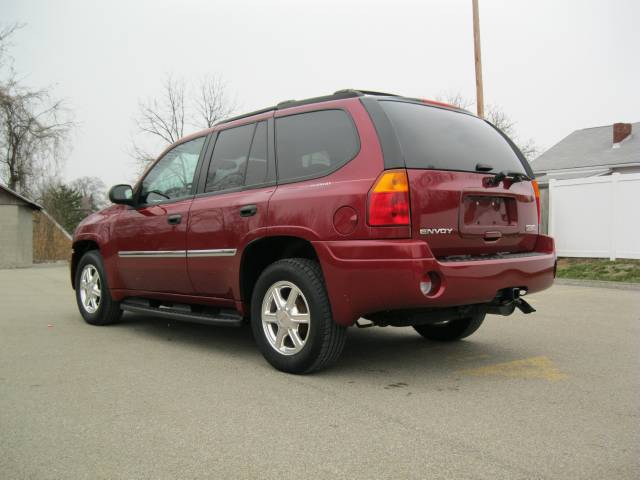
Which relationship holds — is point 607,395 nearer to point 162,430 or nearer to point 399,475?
point 399,475

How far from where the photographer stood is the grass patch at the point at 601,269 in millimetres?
12349

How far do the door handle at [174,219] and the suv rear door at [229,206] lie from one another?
0.19 meters

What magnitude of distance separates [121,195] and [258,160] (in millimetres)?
1975

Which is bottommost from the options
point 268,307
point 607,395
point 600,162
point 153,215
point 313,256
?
point 607,395

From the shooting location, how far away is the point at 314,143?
4355 millimetres

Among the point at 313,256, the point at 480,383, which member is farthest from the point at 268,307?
the point at 480,383

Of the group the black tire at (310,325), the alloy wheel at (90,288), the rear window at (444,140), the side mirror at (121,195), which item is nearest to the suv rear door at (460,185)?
the rear window at (444,140)

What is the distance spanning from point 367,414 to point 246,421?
67 cm

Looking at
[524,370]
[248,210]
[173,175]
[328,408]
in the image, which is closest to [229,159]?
[248,210]

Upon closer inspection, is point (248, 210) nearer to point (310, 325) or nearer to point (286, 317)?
point (286, 317)

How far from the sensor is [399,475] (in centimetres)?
253

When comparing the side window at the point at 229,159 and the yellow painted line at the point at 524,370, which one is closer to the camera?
the yellow painted line at the point at 524,370

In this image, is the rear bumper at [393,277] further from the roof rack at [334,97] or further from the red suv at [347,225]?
the roof rack at [334,97]

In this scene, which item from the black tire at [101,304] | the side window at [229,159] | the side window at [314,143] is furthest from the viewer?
the black tire at [101,304]
